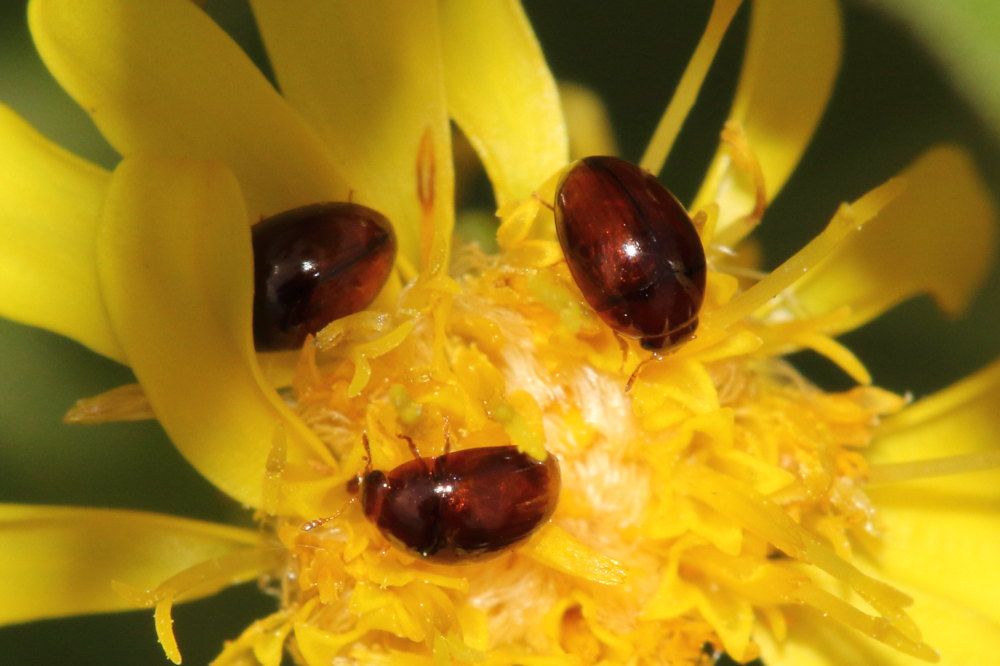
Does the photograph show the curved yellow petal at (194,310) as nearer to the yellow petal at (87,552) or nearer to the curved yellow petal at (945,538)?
the yellow petal at (87,552)

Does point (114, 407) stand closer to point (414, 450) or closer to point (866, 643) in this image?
point (414, 450)

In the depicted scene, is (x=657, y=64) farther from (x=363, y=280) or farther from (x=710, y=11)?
(x=363, y=280)

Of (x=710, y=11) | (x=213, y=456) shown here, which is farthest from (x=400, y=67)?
(x=213, y=456)

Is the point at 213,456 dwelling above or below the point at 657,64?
below

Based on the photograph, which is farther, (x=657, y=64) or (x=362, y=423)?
(x=657, y=64)

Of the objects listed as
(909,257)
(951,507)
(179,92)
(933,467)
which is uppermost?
(179,92)

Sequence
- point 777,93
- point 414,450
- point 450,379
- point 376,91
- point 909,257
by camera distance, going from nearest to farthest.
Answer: point 414,450, point 450,379, point 376,91, point 777,93, point 909,257

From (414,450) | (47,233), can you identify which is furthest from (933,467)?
(47,233)
